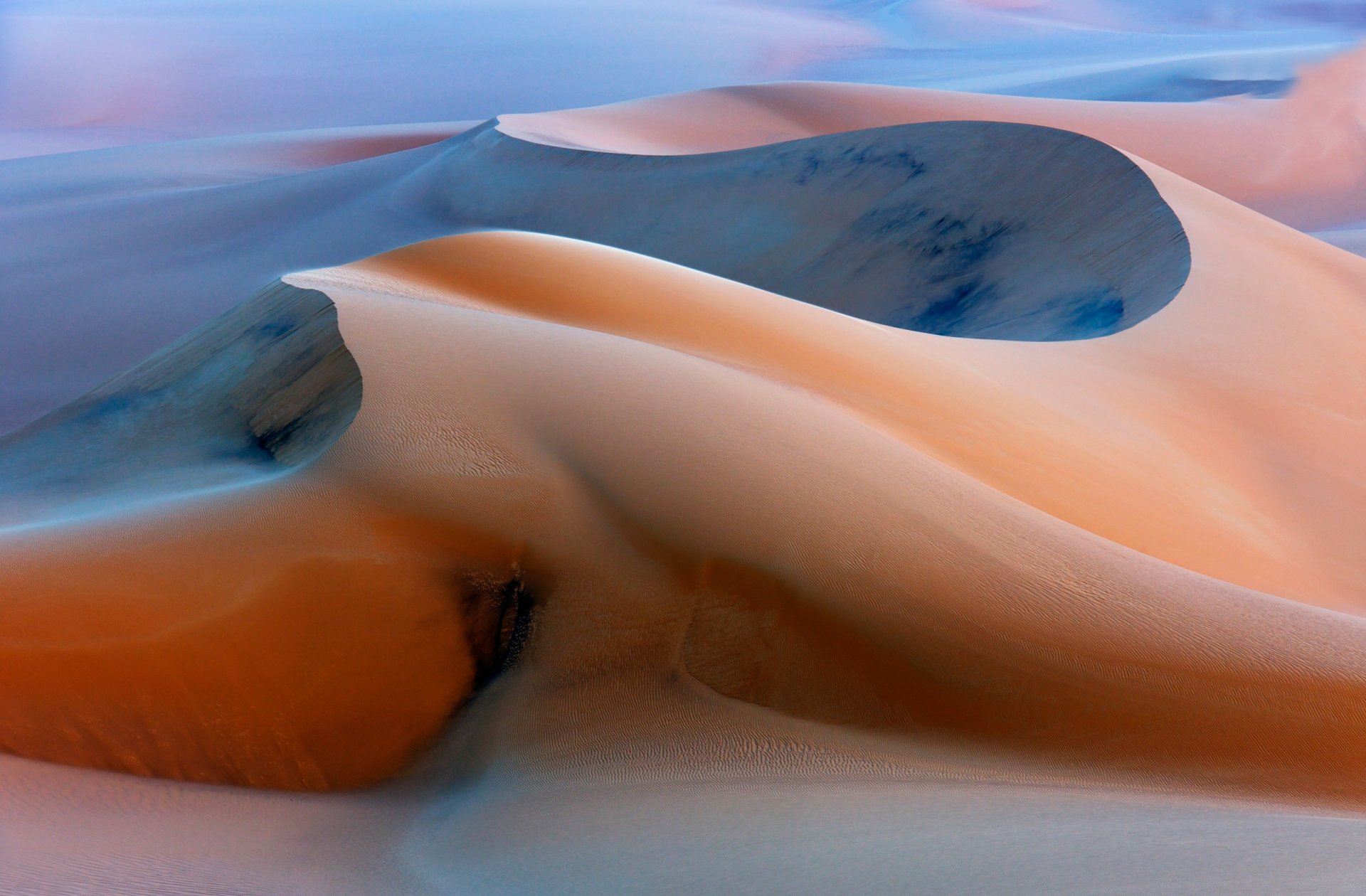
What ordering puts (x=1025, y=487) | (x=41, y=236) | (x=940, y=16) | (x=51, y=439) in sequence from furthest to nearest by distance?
(x=940, y=16)
(x=41, y=236)
(x=51, y=439)
(x=1025, y=487)

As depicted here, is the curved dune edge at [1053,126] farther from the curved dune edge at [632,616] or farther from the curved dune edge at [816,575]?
the curved dune edge at [632,616]

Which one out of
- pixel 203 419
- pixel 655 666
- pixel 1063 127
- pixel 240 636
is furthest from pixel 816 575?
pixel 1063 127

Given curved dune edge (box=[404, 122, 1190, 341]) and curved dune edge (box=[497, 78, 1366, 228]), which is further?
curved dune edge (box=[497, 78, 1366, 228])

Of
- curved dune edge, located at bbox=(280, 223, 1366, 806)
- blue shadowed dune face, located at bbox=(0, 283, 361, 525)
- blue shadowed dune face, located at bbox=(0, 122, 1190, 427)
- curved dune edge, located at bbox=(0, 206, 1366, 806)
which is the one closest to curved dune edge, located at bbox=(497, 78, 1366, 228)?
blue shadowed dune face, located at bbox=(0, 122, 1190, 427)

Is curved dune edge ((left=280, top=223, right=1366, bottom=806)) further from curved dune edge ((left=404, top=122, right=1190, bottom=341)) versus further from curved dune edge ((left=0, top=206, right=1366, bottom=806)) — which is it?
curved dune edge ((left=404, top=122, right=1190, bottom=341))

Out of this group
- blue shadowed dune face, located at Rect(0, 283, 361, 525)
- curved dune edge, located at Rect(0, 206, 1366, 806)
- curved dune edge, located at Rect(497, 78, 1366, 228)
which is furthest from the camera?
curved dune edge, located at Rect(497, 78, 1366, 228)

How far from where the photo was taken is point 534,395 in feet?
11.1

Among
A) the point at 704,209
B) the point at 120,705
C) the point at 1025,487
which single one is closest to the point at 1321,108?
the point at 704,209

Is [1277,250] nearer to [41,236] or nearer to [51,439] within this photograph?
[51,439]

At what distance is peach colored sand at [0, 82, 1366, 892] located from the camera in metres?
2.18

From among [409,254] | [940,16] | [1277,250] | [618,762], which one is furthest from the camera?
[940,16]

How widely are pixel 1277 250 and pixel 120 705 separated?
750 cm

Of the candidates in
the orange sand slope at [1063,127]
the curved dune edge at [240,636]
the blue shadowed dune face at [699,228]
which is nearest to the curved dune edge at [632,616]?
the curved dune edge at [240,636]

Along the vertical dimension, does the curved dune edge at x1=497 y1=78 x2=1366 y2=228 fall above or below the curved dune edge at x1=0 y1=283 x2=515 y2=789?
below
